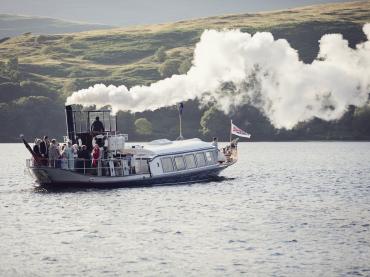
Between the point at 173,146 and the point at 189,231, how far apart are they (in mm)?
32469

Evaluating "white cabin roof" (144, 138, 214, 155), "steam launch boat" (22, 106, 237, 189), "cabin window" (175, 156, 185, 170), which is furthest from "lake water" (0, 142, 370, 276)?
"white cabin roof" (144, 138, 214, 155)

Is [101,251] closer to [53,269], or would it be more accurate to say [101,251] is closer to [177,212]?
[53,269]

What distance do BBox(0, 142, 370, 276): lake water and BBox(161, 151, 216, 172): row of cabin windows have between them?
2.36 m

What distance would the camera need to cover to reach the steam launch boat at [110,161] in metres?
81.7

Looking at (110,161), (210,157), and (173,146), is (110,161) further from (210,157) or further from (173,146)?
(210,157)

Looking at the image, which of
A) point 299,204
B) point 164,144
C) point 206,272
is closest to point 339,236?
point 206,272

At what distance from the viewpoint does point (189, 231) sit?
60.0 metres

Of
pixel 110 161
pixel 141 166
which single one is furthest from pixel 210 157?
pixel 110 161

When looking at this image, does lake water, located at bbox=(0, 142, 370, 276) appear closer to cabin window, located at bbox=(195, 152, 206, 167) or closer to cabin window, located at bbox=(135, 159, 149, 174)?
cabin window, located at bbox=(195, 152, 206, 167)

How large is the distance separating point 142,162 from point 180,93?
102 ft

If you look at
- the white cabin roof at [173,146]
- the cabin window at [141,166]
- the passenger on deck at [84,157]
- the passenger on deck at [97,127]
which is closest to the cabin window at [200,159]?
the white cabin roof at [173,146]

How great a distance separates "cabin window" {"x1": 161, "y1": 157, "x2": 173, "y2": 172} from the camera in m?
88.6

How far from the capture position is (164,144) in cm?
9356

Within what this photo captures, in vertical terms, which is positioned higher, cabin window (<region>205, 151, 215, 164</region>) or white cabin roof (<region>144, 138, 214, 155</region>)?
white cabin roof (<region>144, 138, 214, 155</region>)
